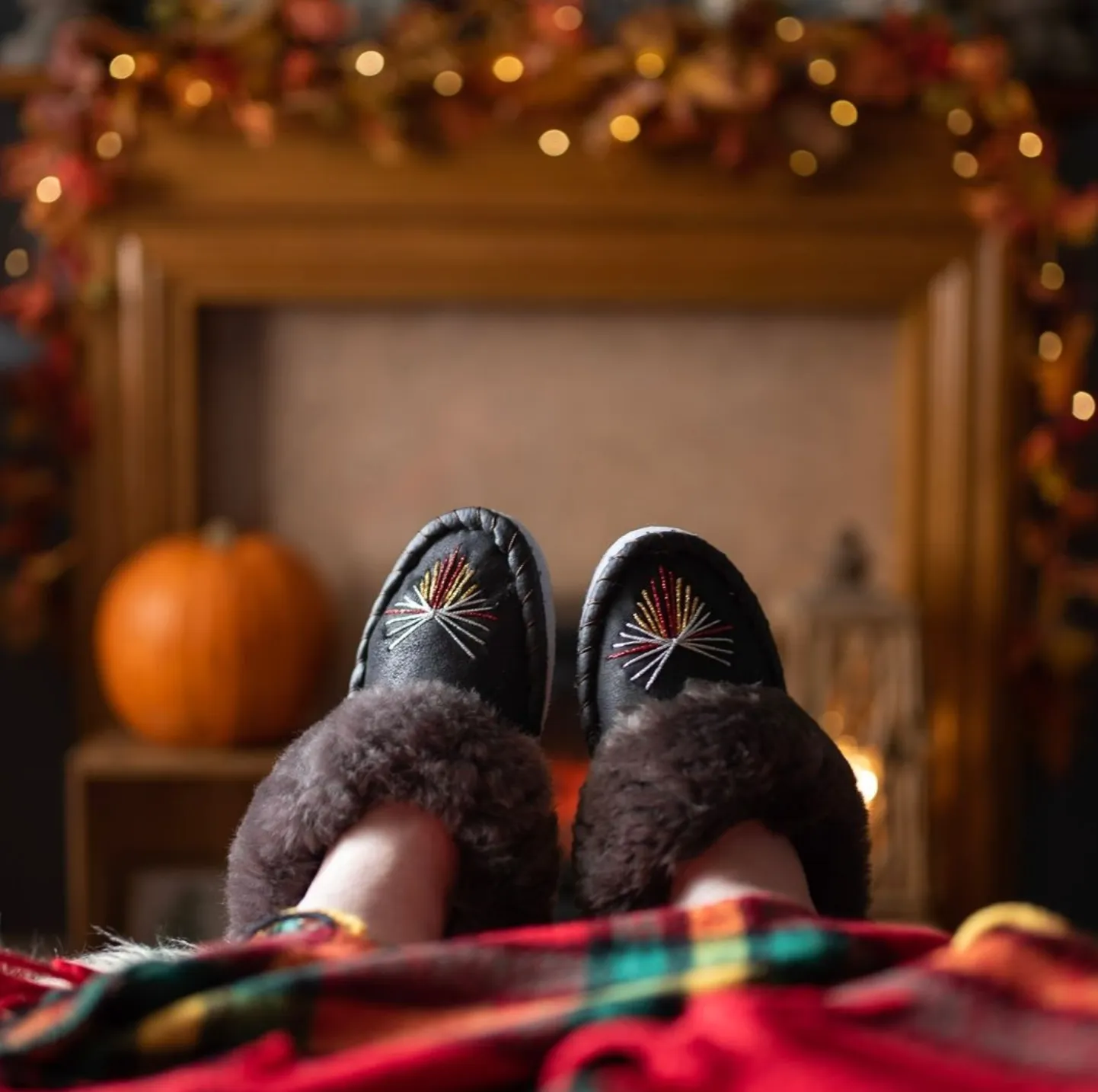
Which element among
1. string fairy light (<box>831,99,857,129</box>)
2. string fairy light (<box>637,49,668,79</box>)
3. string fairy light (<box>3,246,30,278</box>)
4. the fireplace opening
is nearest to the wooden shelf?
the fireplace opening

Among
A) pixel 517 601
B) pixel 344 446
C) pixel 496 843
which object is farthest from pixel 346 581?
pixel 496 843

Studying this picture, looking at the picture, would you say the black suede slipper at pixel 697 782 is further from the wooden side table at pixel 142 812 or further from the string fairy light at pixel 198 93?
the string fairy light at pixel 198 93

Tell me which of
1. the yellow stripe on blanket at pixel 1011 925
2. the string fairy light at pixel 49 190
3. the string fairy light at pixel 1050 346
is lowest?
the yellow stripe on blanket at pixel 1011 925

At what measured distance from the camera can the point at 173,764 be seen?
195 centimetres

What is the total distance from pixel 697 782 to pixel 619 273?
133 cm

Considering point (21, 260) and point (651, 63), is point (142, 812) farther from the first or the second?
point (651, 63)

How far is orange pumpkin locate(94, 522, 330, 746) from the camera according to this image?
1947 mm

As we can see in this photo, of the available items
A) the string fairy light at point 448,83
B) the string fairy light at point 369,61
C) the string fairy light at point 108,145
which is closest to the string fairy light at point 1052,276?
→ the string fairy light at point 448,83

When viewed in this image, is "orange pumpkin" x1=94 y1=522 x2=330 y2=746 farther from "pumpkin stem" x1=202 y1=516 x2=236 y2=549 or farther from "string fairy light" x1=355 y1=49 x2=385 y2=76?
"string fairy light" x1=355 y1=49 x2=385 y2=76

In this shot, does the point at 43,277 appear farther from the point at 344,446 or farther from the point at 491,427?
the point at 491,427

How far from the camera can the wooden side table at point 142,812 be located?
196cm

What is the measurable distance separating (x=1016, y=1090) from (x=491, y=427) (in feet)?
5.63

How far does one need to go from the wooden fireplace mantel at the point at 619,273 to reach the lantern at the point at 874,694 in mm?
218

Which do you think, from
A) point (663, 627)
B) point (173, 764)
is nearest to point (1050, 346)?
point (663, 627)
